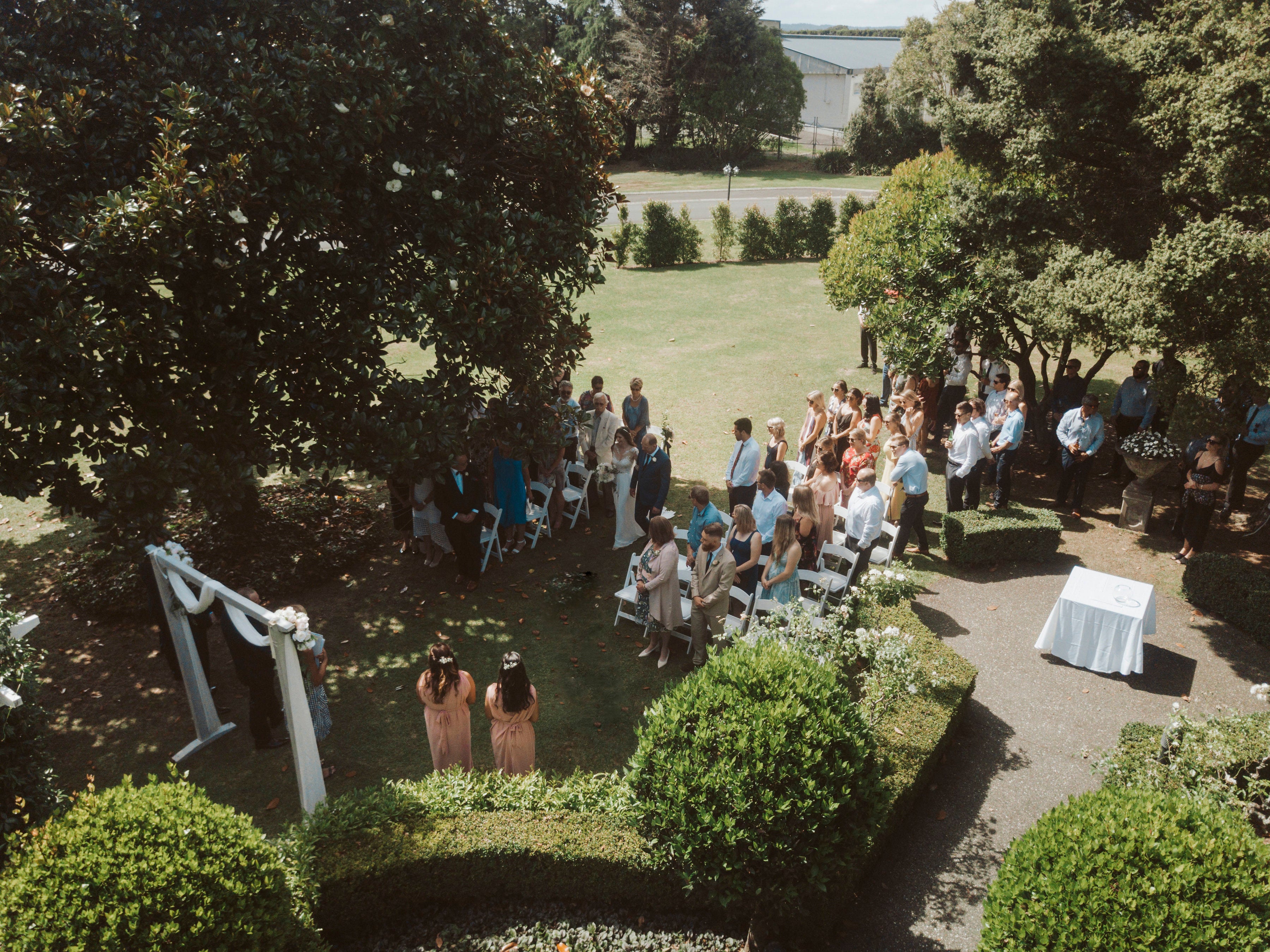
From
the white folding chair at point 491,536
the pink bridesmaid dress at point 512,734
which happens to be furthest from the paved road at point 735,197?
the pink bridesmaid dress at point 512,734

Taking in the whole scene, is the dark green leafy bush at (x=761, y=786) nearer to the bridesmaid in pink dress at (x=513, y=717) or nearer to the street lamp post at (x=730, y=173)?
the bridesmaid in pink dress at (x=513, y=717)

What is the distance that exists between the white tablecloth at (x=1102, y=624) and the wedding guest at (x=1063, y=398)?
509 centimetres

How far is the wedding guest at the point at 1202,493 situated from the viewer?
10.2 meters

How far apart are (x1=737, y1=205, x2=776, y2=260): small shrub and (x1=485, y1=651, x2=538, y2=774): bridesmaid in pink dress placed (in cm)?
2707

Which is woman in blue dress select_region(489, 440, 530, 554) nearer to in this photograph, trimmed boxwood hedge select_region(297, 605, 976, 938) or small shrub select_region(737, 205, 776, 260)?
trimmed boxwood hedge select_region(297, 605, 976, 938)

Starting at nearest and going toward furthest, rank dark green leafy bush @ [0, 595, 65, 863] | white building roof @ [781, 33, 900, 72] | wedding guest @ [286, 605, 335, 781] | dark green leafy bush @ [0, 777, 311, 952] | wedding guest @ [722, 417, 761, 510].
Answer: dark green leafy bush @ [0, 777, 311, 952] → dark green leafy bush @ [0, 595, 65, 863] → wedding guest @ [286, 605, 335, 781] → wedding guest @ [722, 417, 761, 510] → white building roof @ [781, 33, 900, 72]

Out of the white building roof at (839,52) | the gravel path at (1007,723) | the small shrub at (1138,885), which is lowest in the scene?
the gravel path at (1007,723)

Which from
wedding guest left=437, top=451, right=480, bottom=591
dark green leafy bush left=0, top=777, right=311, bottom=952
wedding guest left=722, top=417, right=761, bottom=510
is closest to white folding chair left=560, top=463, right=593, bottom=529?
wedding guest left=437, top=451, right=480, bottom=591

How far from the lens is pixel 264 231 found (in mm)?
7605

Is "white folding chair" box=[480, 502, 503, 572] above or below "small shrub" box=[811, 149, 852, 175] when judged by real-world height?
below

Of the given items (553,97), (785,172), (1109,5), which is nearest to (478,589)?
(553,97)

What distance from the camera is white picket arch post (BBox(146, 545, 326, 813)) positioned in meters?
5.92

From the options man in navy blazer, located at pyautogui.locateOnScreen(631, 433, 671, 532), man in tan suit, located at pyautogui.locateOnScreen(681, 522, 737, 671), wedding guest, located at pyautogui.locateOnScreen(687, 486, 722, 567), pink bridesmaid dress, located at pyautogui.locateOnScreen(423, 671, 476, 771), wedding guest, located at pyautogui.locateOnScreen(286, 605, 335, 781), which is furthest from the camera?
man in navy blazer, located at pyautogui.locateOnScreen(631, 433, 671, 532)

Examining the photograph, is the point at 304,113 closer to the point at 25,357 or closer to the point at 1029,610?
the point at 25,357
